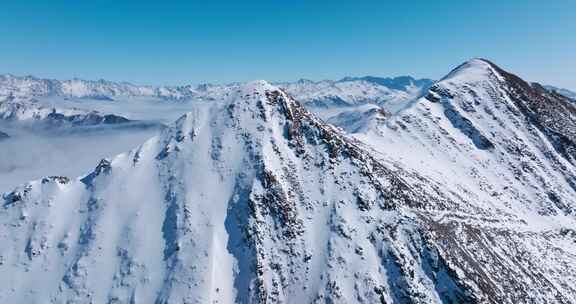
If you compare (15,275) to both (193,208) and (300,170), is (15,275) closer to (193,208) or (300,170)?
(193,208)

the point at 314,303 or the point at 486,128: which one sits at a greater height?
the point at 486,128

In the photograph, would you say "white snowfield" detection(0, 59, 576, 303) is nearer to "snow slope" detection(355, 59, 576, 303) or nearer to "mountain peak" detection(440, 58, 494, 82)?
"snow slope" detection(355, 59, 576, 303)

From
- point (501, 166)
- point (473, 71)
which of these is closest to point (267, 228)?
point (501, 166)

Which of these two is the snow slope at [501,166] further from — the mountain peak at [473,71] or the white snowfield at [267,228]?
the white snowfield at [267,228]

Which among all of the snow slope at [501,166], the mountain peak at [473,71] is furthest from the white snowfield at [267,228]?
the mountain peak at [473,71]

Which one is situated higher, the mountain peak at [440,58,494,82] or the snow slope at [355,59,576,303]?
the mountain peak at [440,58,494,82]

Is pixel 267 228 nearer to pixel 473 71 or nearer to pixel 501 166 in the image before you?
pixel 501 166

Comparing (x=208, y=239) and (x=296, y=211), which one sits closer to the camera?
(x=208, y=239)

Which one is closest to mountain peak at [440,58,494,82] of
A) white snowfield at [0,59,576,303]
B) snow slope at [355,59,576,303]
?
snow slope at [355,59,576,303]

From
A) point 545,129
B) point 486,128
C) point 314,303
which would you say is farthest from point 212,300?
point 545,129
